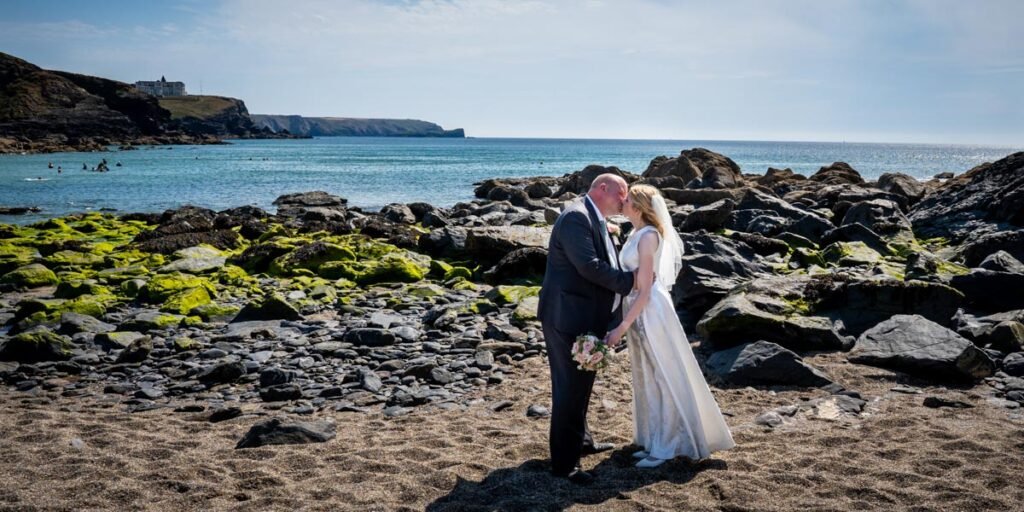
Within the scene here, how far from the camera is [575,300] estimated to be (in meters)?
6.42

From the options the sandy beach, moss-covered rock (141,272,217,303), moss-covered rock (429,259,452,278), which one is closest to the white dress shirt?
the sandy beach

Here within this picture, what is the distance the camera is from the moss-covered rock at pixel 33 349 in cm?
1085

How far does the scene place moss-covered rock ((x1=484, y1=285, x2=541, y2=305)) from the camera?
14.9m

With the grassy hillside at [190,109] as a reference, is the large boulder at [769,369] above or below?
below

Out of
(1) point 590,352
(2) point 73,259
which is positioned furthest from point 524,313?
(2) point 73,259

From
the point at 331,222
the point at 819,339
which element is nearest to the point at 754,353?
A: the point at 819,339

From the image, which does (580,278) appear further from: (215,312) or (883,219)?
(883,219)

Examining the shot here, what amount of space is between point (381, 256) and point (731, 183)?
83.3 ft

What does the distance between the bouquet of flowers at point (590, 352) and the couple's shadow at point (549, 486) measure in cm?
105

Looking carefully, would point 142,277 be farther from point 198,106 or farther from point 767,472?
point 198,106

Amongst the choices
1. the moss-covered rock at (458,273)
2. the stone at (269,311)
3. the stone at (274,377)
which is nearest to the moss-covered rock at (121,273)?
the stone at (269,311)

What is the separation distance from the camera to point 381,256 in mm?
20578

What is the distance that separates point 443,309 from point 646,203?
303 inches

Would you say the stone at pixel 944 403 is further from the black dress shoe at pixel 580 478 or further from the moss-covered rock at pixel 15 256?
the moss-covered rock at pixel 15 256
